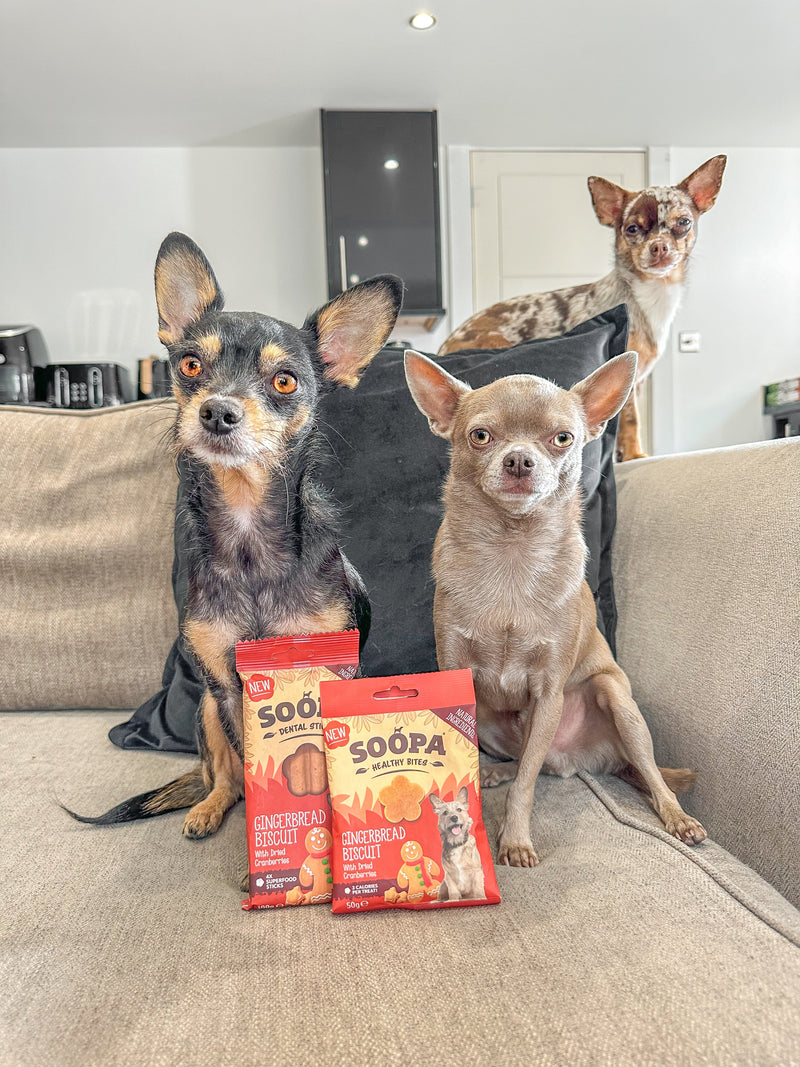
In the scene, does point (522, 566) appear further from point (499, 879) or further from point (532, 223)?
point (532, 223)

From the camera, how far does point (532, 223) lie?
16.2 ft

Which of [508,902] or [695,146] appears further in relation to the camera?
[695,146]

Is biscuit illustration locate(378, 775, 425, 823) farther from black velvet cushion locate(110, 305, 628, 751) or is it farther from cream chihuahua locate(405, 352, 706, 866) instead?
black velvet cushion locate(110, 305, 628, 751)

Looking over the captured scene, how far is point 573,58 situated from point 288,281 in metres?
2.11

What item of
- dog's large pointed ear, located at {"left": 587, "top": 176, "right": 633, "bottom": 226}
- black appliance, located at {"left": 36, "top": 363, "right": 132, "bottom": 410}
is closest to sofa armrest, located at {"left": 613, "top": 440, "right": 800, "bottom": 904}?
dog's large pointed ear, located at {"left": 587, "top": 176, "right": 633, "bottom": 226}

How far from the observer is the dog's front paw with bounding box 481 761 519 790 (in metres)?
1.08

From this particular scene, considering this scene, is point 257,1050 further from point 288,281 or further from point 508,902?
point 288,281

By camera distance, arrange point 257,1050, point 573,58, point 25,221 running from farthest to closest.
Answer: point 25,221, point 573,58, point 257,1050

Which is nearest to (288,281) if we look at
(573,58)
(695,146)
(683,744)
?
(573,58)

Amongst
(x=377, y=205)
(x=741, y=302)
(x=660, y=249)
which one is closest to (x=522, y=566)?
(x=660, y=249)

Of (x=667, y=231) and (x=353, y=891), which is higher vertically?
(x=667, y=231)

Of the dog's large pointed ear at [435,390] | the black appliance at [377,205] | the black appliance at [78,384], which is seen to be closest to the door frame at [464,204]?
the black appliance at [377,205]

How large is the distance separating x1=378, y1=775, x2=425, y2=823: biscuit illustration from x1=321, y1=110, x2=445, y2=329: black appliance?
12.5ft

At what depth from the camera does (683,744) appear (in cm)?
102
